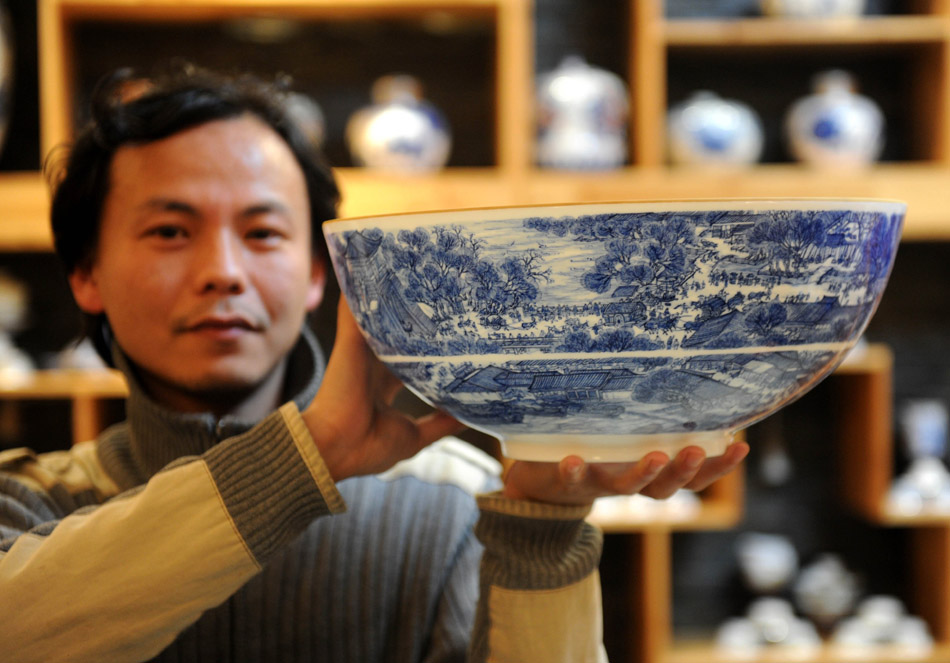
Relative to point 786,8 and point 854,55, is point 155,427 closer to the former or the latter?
point 786,8

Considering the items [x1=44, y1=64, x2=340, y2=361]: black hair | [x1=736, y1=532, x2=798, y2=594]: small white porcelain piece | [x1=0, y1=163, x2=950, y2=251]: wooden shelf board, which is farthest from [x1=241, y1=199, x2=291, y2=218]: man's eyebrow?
[x1=736, y1=532, x2=798, y2=594]: small white porcelain piece

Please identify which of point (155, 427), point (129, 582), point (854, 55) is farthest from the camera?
point (854, 55)

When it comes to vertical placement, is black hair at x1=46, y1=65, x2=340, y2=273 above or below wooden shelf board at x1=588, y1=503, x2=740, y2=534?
above

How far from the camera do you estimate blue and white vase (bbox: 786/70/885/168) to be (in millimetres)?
2307

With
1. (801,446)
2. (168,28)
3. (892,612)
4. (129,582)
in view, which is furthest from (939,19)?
(129,582)

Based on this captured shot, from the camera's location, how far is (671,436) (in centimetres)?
55

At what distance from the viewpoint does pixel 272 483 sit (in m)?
0.65

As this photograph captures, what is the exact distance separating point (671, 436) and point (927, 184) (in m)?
1.93

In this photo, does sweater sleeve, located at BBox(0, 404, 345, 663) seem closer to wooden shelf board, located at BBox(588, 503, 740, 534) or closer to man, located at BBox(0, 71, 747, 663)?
man, located at BBox(0, 71, 747, 663)

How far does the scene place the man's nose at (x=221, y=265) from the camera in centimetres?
91

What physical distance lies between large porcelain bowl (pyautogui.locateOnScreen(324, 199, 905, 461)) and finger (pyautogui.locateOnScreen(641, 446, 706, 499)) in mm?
31

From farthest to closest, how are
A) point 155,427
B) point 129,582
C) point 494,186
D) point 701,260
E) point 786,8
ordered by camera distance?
point 786,8, point 494,186, point 155,427, point 129,582, point 701,260

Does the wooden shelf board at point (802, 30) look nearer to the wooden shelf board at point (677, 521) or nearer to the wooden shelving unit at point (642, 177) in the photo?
the wooden shelving unit at point (642, 177)

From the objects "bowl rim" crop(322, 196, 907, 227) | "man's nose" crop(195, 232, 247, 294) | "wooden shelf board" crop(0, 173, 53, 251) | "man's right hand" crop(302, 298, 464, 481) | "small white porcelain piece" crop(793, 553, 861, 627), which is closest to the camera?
"bowl rim" crop(322, 196, 907, 227)
